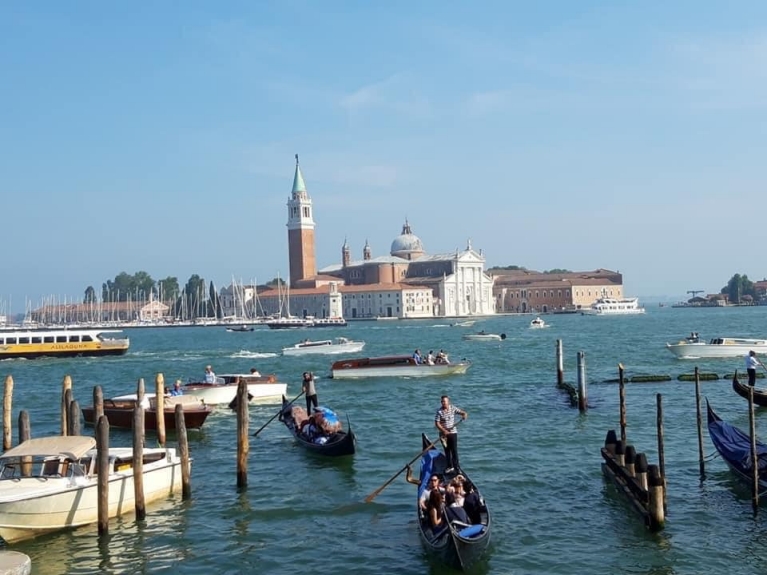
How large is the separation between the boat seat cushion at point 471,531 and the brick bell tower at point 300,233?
103 m

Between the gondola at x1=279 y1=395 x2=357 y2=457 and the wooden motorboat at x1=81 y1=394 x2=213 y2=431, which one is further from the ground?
the wooden motorboat at x1=81 y1=394 x2=213 y2=431

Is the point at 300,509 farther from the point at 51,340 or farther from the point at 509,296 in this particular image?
the point at 509,296

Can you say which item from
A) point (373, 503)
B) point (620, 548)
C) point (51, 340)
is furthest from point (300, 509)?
point (51, 340)

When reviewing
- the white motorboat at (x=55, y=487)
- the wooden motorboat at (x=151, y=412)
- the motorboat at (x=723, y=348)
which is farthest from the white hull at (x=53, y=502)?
the motorboat at (x=723, y=348)

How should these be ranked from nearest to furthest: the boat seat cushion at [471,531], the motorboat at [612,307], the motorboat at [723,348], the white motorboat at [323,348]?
the boat seat cushion at [471,531], the motorboat at [723,348], the white motorboat at [323,348], the motorboat at [612,307]

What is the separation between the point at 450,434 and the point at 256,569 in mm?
3165

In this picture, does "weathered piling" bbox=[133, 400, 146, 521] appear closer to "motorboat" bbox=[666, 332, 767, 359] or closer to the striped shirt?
the striped shirt

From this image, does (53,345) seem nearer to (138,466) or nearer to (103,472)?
(138,466)

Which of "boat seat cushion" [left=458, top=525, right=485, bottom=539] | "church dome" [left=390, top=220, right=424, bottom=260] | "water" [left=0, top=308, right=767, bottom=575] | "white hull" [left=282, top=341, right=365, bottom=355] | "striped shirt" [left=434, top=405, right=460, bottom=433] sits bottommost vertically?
"water" [left=0, top=308, right=767, bottom=575]

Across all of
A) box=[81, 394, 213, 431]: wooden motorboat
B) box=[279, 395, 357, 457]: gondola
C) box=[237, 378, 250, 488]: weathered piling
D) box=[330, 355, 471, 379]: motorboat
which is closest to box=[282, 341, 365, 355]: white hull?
box=[330, 355, 471, 379]: motorboat

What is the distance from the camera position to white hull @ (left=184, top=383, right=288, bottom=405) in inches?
817

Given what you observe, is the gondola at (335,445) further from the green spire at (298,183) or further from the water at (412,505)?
the green spire at (298,183)

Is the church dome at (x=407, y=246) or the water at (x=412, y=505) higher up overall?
the church dome at (x=407, y=246)

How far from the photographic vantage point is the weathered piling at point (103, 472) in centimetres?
963
